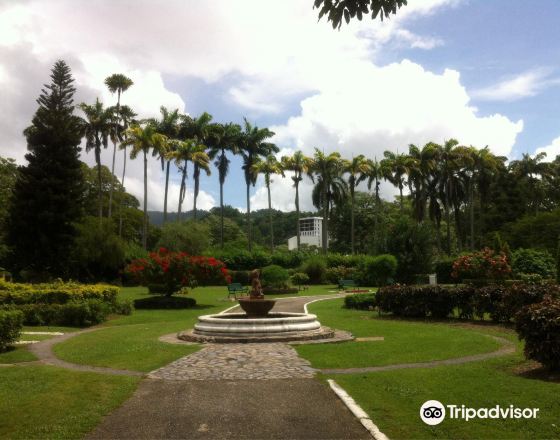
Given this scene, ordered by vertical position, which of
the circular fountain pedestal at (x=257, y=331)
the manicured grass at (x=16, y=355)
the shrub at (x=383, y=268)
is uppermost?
the shrub at (x=383, y=268)

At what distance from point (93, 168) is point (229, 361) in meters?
58.8

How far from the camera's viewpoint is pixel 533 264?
105ft

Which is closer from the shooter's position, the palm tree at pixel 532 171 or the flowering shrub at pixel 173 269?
the flowering shrub at pixel 173 269

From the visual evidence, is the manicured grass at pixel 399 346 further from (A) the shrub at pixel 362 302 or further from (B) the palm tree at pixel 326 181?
(B) the palm tree at pixel 326 181

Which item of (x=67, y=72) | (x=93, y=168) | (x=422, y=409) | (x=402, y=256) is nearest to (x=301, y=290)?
(x=402, y=256)

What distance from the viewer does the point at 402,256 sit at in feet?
101

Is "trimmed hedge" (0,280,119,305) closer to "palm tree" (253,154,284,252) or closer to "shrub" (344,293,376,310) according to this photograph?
"shrub" (344,293,376,310)

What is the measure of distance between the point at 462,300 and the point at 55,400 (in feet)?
47.8

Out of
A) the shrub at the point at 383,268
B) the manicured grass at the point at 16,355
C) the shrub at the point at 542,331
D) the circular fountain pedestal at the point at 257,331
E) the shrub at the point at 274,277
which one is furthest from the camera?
the shrub at the point at 274,277

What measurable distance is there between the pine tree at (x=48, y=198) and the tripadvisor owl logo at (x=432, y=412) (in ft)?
116

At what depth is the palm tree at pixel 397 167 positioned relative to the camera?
61594mm

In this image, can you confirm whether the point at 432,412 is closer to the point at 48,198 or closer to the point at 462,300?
the point at 462,300

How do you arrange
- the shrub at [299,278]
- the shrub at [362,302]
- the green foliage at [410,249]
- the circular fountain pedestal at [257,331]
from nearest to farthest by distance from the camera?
the circular fountain pedestal at [257,331]
the shrub at [362,302]
the green foliage at [410,249]
the shrub at [299,278]


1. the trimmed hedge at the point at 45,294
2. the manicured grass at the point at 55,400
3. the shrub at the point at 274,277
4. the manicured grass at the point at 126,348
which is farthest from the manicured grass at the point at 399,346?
the shrub at the point at 274,277
